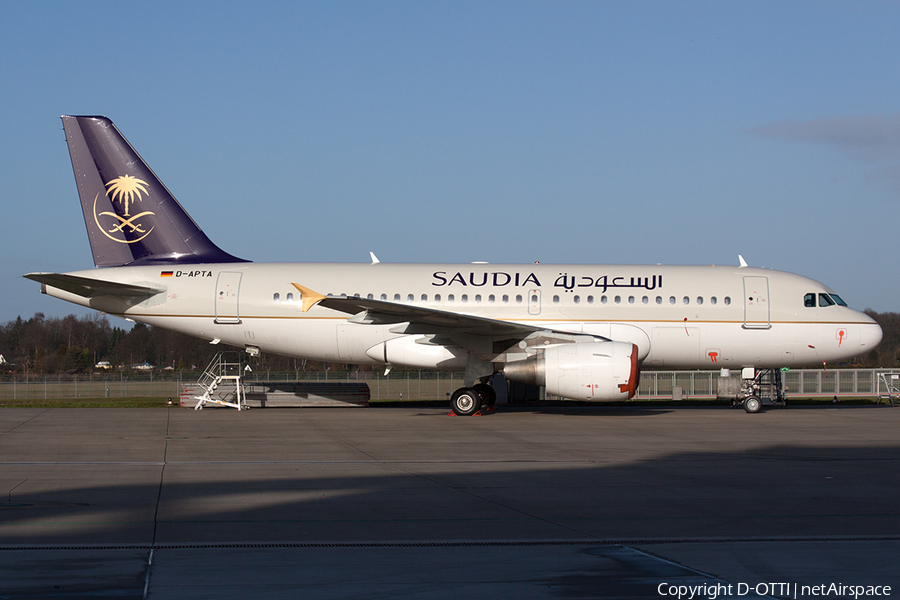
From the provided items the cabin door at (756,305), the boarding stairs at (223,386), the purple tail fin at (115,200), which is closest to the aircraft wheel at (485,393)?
the cabin door at (756,305)

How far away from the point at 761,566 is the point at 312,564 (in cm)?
297

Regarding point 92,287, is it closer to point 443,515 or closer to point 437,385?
point 443,515

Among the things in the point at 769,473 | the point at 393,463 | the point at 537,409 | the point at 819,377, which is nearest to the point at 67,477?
the point at 393,463

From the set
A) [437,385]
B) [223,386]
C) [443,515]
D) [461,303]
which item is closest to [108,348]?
[437,385]

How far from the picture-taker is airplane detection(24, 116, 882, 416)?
65.8 feet

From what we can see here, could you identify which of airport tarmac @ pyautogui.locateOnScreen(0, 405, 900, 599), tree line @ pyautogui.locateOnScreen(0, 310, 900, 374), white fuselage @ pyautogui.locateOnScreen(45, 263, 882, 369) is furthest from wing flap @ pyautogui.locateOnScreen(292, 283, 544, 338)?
tree line @ pyautogui.locateOnScreen(0, 310, 900, 374)

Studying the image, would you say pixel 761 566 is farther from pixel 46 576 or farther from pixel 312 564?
pixel 46 576

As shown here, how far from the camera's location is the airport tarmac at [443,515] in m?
5.04

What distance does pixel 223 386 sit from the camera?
917 inches

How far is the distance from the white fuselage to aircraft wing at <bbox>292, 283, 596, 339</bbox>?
1406 millimetres

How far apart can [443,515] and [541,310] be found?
13228 mm

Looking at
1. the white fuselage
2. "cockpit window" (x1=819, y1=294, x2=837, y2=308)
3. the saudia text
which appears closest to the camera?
the white fuselage

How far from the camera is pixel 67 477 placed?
9.28 m

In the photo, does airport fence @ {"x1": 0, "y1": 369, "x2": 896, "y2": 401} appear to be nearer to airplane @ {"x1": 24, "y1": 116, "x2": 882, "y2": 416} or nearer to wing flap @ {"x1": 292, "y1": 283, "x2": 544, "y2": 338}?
airplane @ {"x1": 24, "y1": 116, "x2": 882, "y2": 416}
